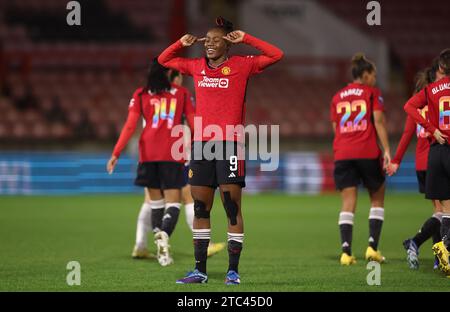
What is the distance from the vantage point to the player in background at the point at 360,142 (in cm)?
941

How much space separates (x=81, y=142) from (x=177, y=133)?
42.4 feet

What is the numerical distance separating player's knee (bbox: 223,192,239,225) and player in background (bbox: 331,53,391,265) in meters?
2.29

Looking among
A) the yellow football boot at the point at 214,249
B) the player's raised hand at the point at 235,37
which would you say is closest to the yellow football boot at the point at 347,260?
the yellow football boot at the point at 214,249

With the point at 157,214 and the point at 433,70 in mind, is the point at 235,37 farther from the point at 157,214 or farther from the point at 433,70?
the point at 157,214

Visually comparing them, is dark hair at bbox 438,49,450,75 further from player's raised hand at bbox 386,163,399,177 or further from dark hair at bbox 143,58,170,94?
dark hair at bbox 143,58,170,94

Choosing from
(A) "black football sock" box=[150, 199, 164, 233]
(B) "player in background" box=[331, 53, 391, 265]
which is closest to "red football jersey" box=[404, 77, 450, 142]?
(B) "player in background" box=[331, 53, 391, 265]

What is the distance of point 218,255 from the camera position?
9.87 metres

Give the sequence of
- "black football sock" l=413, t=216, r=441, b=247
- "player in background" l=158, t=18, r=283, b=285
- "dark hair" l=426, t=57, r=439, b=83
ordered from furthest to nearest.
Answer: "black football sock" l=413, t=216, r=441, b=247
"dark hair" l=426, t=57, r=439, b=83
"player in background" l=158, t=18, r=283, b=285

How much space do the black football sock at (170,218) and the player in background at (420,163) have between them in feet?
7.61

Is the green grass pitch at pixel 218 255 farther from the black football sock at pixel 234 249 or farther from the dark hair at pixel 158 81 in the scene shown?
the dark hair at pixel 158 81

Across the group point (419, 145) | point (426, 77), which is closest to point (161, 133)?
point (419, 145)

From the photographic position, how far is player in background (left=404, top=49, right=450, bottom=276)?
794 centimetres

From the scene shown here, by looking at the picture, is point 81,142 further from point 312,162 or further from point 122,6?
point 122,6
